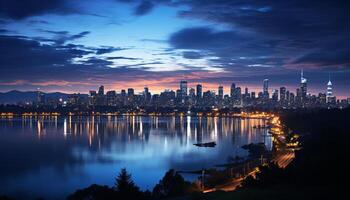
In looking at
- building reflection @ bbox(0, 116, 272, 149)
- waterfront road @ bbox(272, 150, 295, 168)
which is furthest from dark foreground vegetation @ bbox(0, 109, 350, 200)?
building reflection @ bbox(0, 116, 272, 149)

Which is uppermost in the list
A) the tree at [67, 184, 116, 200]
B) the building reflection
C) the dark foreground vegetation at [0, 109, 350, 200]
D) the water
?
the dark foreground vegetation at [0, 109, 350, 200]

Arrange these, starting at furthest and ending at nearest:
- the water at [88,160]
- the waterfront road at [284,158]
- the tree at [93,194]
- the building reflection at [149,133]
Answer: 1. the building reflection at [149,133]
2. the water at [88,160]
3. the waterfront road at [284,158]
4. the tree at [93,194]

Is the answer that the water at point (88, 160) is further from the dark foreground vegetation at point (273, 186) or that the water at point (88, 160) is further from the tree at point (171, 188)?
the dark foreground vegetation at point (273, 186)

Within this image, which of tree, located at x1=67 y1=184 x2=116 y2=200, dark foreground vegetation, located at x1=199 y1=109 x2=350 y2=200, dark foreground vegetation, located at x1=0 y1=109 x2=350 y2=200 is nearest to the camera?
dark foreground vegetation, located at x1=199 y1=109 x2=350 y2=200

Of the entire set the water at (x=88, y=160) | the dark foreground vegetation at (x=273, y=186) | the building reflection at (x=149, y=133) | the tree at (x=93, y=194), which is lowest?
the water at (x=88, y=160)

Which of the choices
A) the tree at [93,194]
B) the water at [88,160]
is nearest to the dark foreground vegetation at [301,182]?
the tree at [93,194]

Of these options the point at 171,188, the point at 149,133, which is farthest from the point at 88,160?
the point at 149,133

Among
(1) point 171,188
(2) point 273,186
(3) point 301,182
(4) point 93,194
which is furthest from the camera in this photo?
(1) point 171,188

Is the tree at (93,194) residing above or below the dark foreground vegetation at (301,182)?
below

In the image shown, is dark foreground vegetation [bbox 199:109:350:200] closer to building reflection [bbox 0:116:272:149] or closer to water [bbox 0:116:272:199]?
water [bbox 0:116:272:199]

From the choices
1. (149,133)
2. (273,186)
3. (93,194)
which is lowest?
(149,133)

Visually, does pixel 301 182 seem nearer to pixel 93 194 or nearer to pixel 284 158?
pixel 93 194

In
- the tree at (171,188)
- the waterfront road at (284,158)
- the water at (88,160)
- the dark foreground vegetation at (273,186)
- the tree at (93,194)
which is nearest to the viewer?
the dark foreground vegetation at (273,186)

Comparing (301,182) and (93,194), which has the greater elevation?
(301,182)
